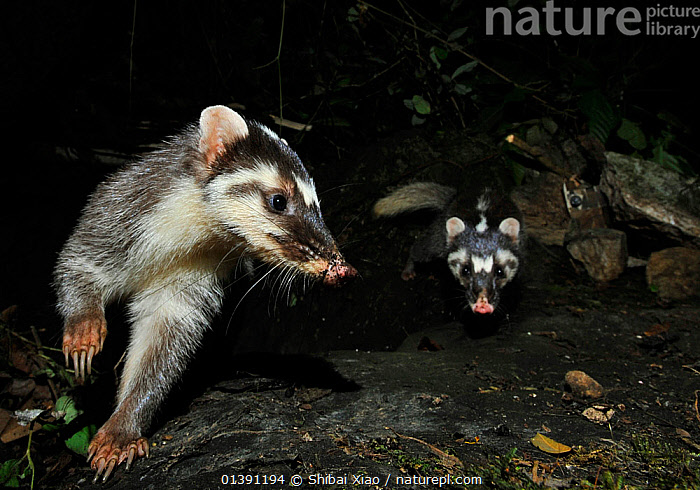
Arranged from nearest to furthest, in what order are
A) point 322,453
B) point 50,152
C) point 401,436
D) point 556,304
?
point 322,453 → point 401,436 → point 50,152 → point 556,304

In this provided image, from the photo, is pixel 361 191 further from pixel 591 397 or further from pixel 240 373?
pixel 591 397

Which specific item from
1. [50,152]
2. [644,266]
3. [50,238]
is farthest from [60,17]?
[644,266]

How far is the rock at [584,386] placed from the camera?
124 inches

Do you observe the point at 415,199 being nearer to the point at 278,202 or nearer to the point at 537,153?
the point at 537,153

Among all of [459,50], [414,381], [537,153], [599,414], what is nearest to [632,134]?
[537,153]

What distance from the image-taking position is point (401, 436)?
258 centimetres

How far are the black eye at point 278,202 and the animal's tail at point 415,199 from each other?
3017mm

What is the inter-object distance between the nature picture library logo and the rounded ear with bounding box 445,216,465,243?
274cm

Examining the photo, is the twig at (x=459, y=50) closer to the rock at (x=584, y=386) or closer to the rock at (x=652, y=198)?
the rock at (x=652, y=198)

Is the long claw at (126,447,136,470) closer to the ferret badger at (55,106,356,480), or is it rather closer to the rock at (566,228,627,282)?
the ferret badger at (55,106,356,480)

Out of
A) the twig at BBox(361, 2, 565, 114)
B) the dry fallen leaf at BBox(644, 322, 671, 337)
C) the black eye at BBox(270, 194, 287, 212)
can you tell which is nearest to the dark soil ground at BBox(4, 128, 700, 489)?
the dry fallen leaf at BBox(644, 322, 671, 337)

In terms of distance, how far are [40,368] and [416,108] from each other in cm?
497

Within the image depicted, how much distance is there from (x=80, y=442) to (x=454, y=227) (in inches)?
161

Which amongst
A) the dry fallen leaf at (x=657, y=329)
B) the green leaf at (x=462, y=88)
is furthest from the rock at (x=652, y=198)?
the green leaf at (x=462, y=88)
